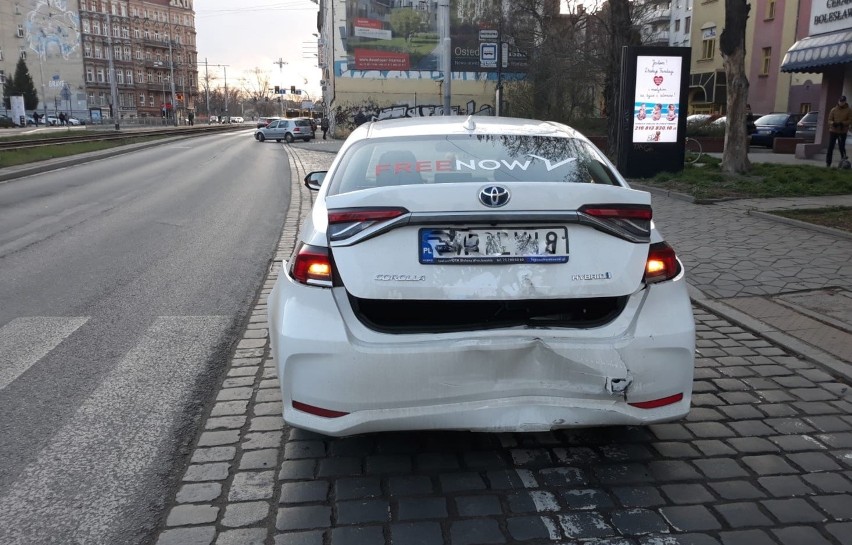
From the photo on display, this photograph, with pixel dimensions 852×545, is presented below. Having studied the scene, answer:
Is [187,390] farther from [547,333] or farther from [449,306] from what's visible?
[547,333]

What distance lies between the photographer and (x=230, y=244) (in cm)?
974

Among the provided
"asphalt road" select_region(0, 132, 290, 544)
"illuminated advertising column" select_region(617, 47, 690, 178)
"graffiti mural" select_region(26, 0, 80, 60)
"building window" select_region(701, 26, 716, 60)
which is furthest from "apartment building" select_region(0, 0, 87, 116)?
"asphalt road" select_region(0, 132, 290, 544)

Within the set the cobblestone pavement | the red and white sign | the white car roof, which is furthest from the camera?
the red and white sign

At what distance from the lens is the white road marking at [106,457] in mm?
3027

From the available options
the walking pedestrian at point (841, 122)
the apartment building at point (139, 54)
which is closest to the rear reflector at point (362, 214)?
the walking pedestrian at point (841, 122)

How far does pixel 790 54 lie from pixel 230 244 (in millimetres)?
21889

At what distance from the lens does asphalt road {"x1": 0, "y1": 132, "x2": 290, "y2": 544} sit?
3271 mm

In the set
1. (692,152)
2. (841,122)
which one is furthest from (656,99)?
(692,152)

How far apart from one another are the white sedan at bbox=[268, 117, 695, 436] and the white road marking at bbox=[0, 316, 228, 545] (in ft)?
2.87

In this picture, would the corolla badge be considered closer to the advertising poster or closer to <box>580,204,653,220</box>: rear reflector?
<box>580,204,653,220</box>: rear reflector

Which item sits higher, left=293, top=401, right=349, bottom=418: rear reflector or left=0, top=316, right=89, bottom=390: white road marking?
left=293, top=401, right=349, bottom=418: rear reflector

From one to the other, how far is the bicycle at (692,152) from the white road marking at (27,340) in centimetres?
1540

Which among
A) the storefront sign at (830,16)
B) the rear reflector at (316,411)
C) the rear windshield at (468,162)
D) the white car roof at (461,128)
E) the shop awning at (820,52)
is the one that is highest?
the storefront sign at (830,16)

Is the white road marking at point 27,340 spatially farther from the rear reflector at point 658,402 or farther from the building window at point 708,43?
the building window at point 708,43
